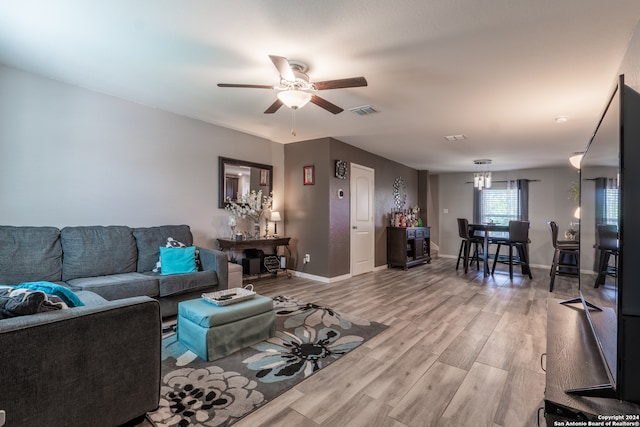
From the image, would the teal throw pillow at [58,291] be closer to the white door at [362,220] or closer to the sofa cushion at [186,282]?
the sofa cushion at [186,282]

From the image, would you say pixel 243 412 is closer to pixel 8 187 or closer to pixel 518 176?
pixel 8 187

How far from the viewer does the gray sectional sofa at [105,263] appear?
2598 millimetres

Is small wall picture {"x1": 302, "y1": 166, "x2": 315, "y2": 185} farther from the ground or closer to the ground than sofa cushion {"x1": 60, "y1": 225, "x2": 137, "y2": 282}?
farther from the ground

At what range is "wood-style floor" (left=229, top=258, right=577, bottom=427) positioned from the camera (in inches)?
65.3

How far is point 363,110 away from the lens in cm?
359

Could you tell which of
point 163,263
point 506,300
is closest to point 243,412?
point 163,263

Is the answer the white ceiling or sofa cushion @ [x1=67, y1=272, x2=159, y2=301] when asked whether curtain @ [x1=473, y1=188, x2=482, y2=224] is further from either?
sofa cushion @ [x1=67, y1=272, x2=159, y2=301]

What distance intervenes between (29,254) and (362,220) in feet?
15.2

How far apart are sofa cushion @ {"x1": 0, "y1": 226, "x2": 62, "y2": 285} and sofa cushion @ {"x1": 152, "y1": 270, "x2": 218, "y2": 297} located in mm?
841

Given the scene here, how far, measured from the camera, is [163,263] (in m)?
3.18

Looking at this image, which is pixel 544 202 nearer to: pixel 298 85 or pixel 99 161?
pixel 298 85

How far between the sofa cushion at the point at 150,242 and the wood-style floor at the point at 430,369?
4.95 ft

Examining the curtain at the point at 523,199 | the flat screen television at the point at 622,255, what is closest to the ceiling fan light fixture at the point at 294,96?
the flat screen television at the point at 622,255

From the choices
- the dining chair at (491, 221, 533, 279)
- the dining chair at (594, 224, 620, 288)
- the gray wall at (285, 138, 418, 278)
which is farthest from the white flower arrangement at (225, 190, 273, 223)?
the dining chair at (491, 221, 533, 279)
